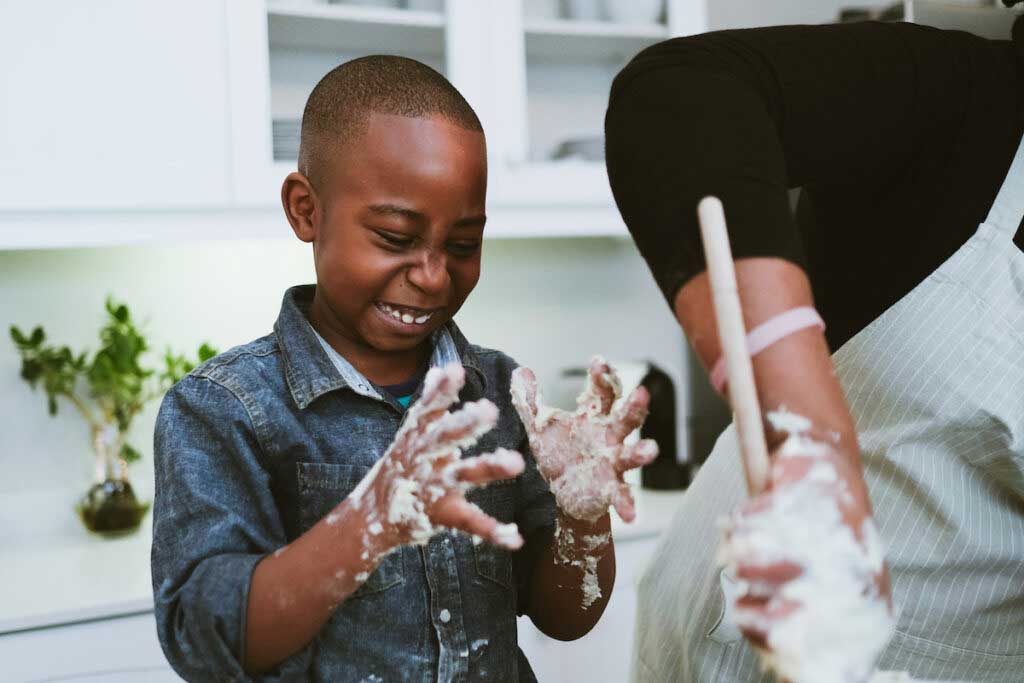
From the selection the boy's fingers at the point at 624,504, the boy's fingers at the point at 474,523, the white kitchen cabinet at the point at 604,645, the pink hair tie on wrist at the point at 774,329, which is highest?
the pink hair tie on wrist at the point at 774,329

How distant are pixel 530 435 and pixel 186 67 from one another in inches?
43.4

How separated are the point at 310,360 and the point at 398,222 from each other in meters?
0.15

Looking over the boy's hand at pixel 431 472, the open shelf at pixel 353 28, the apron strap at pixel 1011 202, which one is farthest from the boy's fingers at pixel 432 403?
the open shelf at pixel 353 28

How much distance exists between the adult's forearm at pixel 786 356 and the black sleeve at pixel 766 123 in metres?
0.01

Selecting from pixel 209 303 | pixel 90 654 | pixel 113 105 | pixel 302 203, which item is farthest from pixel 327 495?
pixel 209 303

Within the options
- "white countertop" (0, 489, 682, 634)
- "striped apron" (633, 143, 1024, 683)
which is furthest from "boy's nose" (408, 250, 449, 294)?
"white countertop" (0, 489, 682, 634)

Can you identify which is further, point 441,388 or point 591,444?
point 591,444

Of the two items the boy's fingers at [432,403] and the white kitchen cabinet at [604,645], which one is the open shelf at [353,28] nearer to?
the white kitchen cabinet at [604,645]

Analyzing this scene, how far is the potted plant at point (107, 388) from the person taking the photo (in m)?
1.77

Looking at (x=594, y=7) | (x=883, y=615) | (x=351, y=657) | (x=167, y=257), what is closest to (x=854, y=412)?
(x=883, y=615)

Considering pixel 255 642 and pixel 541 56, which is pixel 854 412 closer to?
pixel 255 642

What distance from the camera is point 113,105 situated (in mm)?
1556

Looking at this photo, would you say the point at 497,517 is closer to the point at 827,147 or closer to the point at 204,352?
the point at 827,147

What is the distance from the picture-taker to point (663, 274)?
0.54 meters
